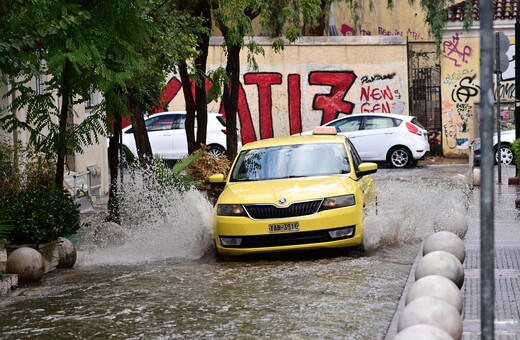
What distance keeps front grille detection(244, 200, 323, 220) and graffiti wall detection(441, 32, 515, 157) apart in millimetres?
22602

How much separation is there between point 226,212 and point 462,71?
23.3 m

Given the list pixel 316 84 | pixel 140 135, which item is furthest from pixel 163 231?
pixel 316 84

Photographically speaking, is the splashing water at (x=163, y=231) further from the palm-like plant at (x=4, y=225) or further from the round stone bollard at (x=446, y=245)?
the round stone bollard at (x=446, y=245)

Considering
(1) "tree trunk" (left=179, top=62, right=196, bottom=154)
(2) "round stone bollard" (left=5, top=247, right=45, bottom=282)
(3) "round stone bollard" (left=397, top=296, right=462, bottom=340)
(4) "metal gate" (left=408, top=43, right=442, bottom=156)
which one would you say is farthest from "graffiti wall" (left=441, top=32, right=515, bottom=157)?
(3) "round stone bollard" (left=397, top=296, right=462, bottom=340)

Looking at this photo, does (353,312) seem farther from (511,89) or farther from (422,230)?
(511,89)

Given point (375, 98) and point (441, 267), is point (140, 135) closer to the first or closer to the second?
point (441, 267)

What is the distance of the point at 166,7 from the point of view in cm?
1692

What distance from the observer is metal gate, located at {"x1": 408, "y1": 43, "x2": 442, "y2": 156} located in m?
34.6

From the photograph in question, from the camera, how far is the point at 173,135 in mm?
30109

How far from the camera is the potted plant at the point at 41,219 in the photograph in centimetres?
1159

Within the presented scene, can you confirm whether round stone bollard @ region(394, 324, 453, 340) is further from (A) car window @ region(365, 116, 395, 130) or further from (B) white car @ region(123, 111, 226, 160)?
(A) car window @ region(365, 116, 395, 130)

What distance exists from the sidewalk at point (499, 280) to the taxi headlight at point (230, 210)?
87.4 inches

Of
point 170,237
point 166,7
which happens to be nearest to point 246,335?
point 170,237

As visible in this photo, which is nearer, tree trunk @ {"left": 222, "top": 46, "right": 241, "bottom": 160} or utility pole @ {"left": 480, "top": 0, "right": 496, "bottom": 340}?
utility pole @ {"left": 480, "top": 0, "right": 496, "bottom": 340}
